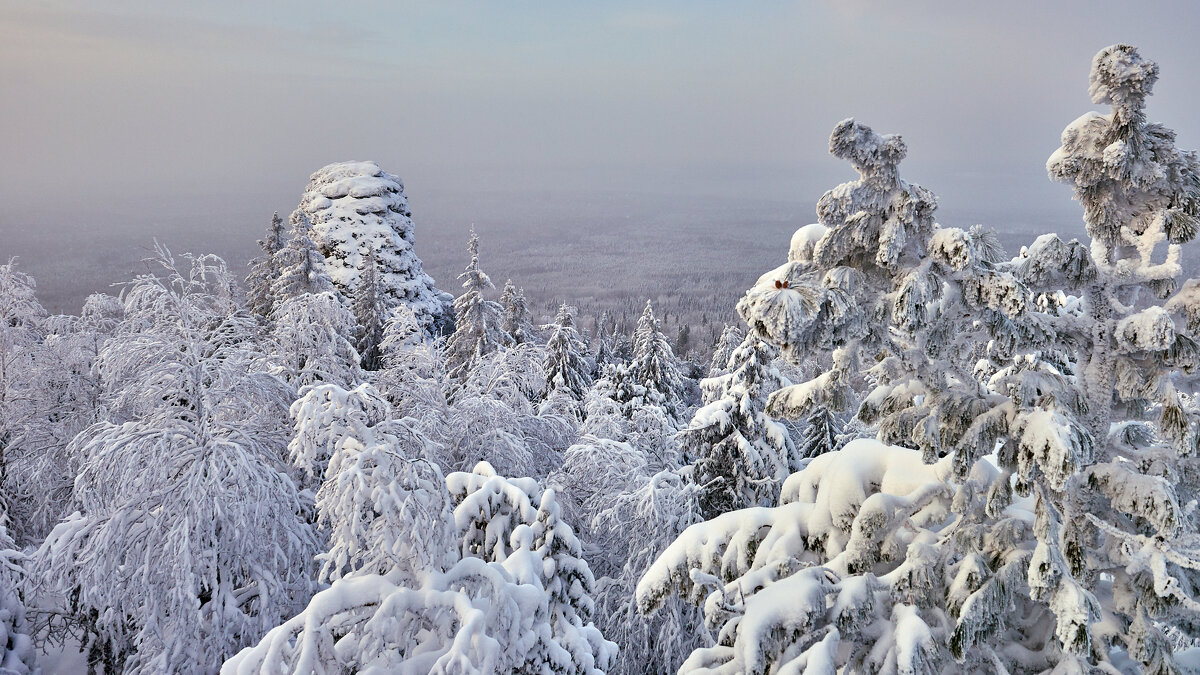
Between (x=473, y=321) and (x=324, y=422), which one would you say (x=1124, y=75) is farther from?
(x=473, y=321)

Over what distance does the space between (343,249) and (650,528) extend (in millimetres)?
27821

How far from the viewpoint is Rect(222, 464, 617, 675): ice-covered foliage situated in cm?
486

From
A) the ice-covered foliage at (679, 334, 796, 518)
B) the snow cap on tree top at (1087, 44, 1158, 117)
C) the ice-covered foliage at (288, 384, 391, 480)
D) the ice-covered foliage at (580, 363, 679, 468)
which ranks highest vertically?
the snow cap on tree top at (1087, 44, 1158, 117)

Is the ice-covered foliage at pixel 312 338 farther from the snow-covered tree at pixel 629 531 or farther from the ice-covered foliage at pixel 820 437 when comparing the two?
the ice-covered foliage at pixel 820 437

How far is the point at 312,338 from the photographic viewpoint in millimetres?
13766

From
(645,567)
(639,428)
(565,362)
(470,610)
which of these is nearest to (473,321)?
(565,362)

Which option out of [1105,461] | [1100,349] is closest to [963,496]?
[1105,461]

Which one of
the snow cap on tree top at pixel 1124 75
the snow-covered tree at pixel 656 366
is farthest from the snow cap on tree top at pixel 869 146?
the snow-covered tree at pixel 656 366

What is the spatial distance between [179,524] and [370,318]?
19.5 meters

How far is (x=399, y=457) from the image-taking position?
5477 millimetres

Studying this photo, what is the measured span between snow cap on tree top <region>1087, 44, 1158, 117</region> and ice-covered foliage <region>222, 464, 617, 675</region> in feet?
17.6

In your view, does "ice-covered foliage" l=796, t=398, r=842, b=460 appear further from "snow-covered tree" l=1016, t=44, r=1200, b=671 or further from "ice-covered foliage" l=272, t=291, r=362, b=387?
"snow-covered tree" l=1016, t=44, r=1200, b=671

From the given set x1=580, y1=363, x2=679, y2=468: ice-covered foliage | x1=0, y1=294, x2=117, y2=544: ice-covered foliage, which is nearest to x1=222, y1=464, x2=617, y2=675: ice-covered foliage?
x1=580, y1=363, x2=679, y2=468: ice-covered foliage

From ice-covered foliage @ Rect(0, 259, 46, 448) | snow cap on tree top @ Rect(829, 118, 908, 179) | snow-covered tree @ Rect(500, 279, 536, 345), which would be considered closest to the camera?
snow cap on tree top @ Rect(829, 118, 908, 179)
